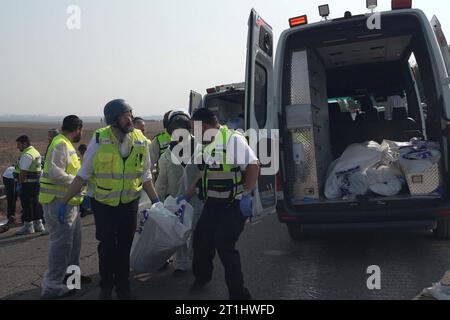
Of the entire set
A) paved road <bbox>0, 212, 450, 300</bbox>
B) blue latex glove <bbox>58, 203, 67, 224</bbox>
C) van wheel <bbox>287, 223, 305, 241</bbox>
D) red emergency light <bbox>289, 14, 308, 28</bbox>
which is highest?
red emergency light <bbox>289, 14, 308, 28</bbox>

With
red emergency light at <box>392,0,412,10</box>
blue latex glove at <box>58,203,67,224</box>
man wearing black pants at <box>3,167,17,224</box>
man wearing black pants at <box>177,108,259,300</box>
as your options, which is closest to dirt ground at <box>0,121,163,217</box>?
man wearing black pants at <box>3,167,17,224</box>

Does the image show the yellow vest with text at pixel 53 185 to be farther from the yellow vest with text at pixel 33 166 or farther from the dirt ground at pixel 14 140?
the dirt ground at pixel 14 140

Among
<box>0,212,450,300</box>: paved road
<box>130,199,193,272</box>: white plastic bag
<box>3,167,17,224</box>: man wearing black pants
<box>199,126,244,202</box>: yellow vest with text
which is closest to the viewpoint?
<box>199,126,244,202</box>: yellow vest with text

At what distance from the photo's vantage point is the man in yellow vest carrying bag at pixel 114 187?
4008 millimetres

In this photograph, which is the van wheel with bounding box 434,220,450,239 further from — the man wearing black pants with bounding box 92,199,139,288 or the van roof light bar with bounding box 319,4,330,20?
the man wearing black pants with bounding box 92,199,139,288

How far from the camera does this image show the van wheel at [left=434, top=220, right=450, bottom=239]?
5504 mm

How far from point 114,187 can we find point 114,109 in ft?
2.13

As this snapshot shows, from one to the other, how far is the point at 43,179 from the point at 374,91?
230 inches

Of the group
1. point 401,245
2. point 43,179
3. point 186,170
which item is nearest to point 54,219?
point 43,179

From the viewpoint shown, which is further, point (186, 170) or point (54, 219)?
point (186, 170)

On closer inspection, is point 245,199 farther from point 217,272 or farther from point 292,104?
point 292,104

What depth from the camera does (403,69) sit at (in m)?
7.71

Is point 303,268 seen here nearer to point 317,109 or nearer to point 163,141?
point 163,141

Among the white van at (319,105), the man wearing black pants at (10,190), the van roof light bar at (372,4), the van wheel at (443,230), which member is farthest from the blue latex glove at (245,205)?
the man wearing black pants at (10,190)
